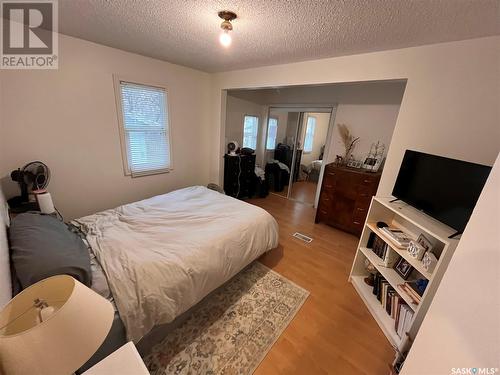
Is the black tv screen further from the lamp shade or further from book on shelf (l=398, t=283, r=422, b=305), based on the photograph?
the lamp shade

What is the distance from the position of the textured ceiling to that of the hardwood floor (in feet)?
7.80

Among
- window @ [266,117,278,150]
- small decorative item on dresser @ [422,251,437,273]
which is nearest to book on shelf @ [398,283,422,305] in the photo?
small decorative item on dresser @ [422,251,437,273]

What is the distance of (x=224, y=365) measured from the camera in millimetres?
1371

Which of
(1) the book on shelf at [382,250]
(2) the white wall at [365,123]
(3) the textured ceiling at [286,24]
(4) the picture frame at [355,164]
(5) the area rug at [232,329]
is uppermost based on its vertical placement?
(3) the textured ceiling at [286,24]

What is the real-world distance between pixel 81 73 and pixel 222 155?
7.20ft

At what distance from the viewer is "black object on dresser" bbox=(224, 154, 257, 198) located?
12.8ft

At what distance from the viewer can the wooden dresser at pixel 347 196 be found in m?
2.87

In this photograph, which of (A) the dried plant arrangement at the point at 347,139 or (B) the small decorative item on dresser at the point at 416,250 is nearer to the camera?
(B) the small decorative item on dresser at the point at 416,250

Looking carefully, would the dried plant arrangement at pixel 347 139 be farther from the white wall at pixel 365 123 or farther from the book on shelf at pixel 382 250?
the book on shelf at pixel 382 250

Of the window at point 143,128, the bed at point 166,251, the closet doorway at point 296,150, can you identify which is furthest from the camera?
the closet doorway at point 296,150

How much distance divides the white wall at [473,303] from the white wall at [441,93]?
135cm

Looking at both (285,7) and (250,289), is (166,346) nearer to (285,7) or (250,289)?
(250,289)

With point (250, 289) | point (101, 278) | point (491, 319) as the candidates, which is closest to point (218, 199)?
point (250, 289)

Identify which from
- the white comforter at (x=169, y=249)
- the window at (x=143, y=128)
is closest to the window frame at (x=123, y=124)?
the window at (x=143, y=128)
